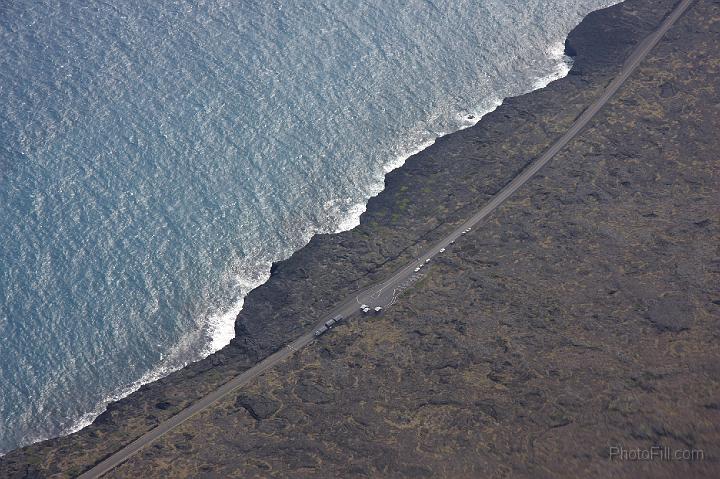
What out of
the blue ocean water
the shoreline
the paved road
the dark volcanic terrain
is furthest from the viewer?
the blue ocean water

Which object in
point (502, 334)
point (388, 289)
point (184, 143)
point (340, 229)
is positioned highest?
point (184, 143)

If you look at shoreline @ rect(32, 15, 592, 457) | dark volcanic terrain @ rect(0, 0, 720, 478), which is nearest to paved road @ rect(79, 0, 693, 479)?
dark volcanic terrain @ rect(0, 0, 720, 478)

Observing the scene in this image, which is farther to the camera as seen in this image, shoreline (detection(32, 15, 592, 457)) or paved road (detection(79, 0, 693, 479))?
shoreline (detection(32, 15, 592, 457))

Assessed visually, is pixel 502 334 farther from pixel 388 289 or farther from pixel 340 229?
pixel 340 229

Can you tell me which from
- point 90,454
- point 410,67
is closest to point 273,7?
point 410,67

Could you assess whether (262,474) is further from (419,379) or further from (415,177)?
(415,177)

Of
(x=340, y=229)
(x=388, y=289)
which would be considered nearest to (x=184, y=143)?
(x=340, y=229)

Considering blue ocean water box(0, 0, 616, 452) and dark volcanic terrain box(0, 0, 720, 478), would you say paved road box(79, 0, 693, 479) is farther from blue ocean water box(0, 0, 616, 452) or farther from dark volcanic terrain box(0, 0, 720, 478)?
blue ocean water box(0, 0, 616, 452)
